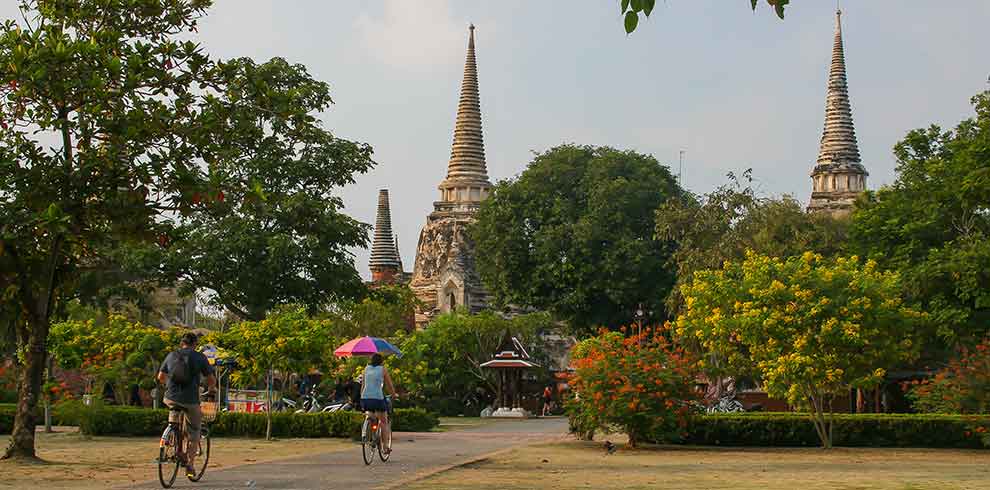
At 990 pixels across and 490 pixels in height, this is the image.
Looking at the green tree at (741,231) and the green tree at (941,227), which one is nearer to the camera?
the green tree at (941,227)

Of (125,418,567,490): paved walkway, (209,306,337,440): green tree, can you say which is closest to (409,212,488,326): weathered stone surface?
(209,306,337,440): green tree

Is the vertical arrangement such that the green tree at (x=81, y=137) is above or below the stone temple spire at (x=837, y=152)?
below

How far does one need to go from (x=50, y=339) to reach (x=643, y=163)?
31.6 metres

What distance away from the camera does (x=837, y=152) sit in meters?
80.2

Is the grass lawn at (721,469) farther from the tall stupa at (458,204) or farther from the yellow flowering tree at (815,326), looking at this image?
the tall stupa at (458,204)

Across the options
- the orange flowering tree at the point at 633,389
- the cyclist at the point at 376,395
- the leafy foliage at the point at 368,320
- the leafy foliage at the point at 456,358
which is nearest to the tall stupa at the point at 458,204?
the leafy foliage at the point at 368,320

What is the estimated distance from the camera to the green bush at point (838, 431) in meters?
26.6

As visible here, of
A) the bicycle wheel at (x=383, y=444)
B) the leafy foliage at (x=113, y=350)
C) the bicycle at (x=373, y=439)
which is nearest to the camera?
the bicycle at (x=373, y=439)

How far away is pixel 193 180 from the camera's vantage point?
17203 millimetres

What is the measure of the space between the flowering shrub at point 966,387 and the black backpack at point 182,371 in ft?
61.1

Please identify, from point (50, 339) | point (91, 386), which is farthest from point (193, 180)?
point (91, 386)

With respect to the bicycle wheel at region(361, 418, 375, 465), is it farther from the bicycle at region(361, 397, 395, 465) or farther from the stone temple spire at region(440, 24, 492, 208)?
the stone temple spire at region(440, 24, 492, 208)

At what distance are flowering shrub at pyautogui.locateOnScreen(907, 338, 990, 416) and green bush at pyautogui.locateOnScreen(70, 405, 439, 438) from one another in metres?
12.5

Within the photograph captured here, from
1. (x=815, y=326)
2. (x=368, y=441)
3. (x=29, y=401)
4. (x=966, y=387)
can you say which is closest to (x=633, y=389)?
(x=815, y=326)
